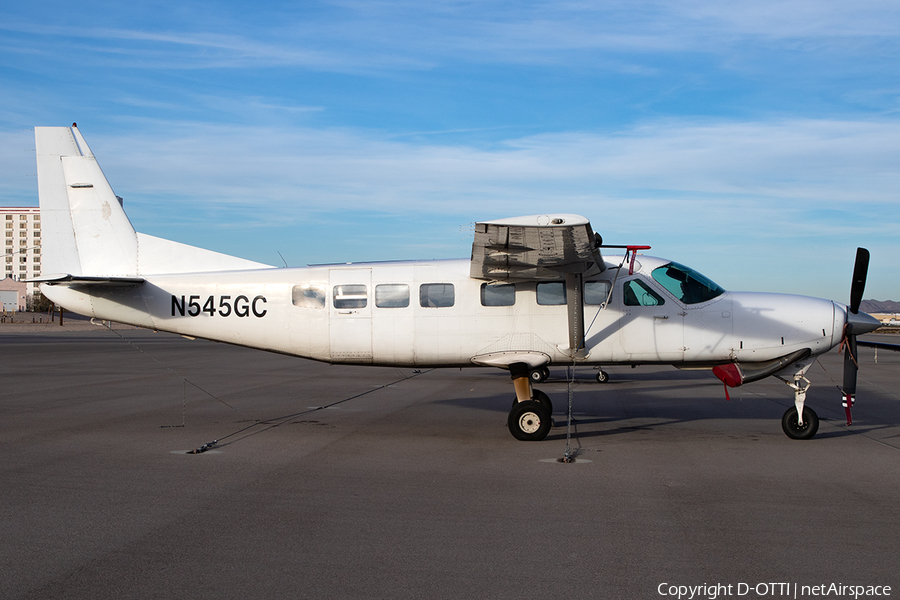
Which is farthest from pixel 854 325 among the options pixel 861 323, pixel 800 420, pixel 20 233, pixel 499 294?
pixel 20 233

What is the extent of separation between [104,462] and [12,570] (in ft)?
12.6

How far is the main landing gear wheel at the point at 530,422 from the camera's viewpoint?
33.0 ft

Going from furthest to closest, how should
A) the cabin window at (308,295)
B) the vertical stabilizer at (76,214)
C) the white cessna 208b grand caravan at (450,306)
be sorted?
the vertical stabilizer at (76,214) < the cabin window at (308,295) < the white cessna 208b grand caravan at (450,306)

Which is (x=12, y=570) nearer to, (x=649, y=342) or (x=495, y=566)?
(x=495, y=566)

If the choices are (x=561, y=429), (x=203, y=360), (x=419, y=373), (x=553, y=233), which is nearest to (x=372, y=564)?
(x=553, y=233)

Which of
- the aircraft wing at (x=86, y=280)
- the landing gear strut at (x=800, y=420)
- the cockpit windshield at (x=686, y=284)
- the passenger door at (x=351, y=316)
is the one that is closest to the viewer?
the landing gear strut at (x=800, y=420)

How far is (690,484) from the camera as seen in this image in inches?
293

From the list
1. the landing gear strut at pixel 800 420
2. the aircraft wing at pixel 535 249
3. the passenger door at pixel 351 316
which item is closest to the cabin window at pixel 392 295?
the passenger door at pixel 351 316

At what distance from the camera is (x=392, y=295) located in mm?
10953

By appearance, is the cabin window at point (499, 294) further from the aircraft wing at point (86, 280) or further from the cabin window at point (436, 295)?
the aircraft wing at point (86, 280)

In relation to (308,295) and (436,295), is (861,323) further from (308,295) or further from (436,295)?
(308,295)

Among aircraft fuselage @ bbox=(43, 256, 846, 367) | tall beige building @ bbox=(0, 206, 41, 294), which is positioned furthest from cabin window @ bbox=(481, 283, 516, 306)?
tall beige building @ bbox=(0, 206, 41, 294)

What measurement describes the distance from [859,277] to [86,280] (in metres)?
12.1

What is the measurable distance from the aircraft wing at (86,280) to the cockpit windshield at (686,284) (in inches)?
335
